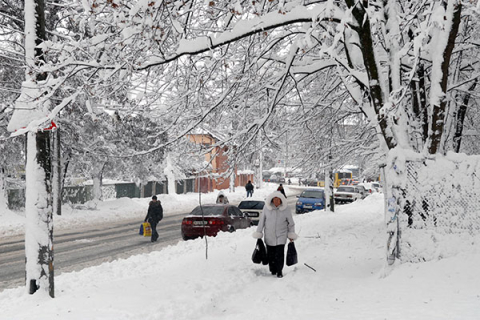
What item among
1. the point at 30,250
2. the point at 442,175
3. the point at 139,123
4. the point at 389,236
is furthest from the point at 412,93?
the point at 139,123

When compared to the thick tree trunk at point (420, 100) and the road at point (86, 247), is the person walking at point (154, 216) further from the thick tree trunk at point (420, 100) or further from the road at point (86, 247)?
the thick tree trunk at point (420, 100)

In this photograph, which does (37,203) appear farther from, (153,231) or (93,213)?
(93,213)

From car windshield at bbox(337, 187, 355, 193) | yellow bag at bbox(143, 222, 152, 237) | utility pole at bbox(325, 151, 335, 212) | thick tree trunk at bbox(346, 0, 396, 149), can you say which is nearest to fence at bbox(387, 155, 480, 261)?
thick tree trunk at bbox(346, 0, 396, 149)

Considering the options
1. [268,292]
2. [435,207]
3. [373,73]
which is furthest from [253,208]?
[435,207]

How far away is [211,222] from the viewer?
1546cm

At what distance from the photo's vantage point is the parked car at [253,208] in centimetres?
2053

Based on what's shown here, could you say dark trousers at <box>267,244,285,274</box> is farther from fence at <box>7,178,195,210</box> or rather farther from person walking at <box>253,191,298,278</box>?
fence at <box>7,178,195,210</box>

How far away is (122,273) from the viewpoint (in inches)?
366

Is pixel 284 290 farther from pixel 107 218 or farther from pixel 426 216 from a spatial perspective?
pixel 107 218

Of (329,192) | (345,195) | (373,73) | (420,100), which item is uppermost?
(373,73)

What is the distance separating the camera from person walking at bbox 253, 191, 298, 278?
27.6ft

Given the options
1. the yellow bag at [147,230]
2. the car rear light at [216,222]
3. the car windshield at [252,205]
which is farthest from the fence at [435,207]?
the car windshield at [252,205]

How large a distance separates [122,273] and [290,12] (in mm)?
6427

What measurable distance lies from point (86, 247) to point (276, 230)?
27.7 ft
